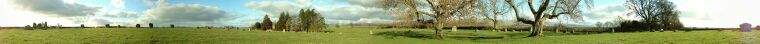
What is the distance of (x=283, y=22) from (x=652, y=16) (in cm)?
2349

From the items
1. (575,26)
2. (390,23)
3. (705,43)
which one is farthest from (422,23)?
(705,43)

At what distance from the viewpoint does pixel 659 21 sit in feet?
149

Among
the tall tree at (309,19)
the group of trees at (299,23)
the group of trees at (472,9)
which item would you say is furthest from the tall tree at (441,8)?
the tall tree at (309,19)

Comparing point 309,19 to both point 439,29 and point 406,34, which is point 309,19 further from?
point 439,29

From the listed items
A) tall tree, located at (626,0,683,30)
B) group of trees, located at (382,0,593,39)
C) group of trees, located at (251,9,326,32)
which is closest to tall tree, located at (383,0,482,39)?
group of trees, located at (382,0,593,39)

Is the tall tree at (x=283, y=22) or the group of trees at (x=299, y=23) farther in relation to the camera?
the tall tree at (x=283, y=22)

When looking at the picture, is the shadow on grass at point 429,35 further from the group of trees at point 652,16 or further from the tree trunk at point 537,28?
the group of trees at point 652,16

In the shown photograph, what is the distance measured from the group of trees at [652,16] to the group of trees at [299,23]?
17.1 m

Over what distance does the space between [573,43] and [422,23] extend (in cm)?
955

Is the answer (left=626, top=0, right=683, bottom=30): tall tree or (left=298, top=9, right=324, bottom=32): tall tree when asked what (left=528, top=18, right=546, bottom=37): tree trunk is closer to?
(left=626, top=0, right=683, bottom=30): tall tree

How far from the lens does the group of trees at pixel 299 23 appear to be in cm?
5634

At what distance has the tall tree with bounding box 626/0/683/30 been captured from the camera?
43.1 m

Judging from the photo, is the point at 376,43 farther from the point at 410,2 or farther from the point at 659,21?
the point at 659,21

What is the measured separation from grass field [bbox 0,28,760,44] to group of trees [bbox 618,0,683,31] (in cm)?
298
